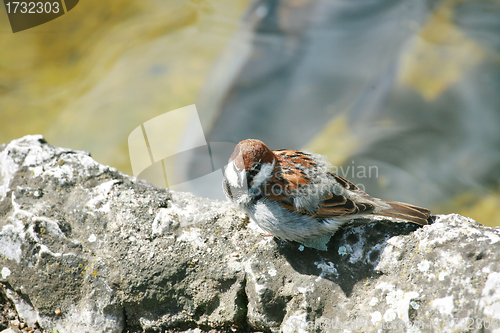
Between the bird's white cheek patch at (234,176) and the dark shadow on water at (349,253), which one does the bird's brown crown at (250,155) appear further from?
the dark shadow on water at (349,253)

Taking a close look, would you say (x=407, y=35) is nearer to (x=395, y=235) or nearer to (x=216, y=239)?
(x=395, y=235)

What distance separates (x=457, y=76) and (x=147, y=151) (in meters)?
6.13

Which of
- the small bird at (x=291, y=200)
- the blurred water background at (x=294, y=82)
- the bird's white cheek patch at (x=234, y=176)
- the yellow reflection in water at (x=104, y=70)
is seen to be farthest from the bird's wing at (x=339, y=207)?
the yellow reflection in water at (x=104, y=70)

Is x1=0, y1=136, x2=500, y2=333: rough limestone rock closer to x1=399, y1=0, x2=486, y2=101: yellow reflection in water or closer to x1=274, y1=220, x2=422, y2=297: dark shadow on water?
x1=274, y1=220, x2=422, y2=297: dark shadow on water

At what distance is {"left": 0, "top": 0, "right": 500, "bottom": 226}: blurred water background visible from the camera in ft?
22.9

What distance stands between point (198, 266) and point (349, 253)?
1.44 m

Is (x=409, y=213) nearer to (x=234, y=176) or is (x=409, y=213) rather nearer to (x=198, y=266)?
(x=234, y=176)

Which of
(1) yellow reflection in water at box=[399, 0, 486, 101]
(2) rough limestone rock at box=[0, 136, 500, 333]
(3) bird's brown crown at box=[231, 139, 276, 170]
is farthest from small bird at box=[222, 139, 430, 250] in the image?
→ (1) yellow reflection in water at box=[399, 0, 486, 101]

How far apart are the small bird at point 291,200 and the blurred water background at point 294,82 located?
3.27m

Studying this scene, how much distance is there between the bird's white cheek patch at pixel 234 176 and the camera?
3.67 metres

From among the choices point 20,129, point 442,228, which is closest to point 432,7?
point 442,228

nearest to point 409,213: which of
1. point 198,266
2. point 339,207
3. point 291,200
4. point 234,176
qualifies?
point 339,207

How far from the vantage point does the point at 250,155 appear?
3.64 m

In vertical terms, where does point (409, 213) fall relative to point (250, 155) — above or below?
below
